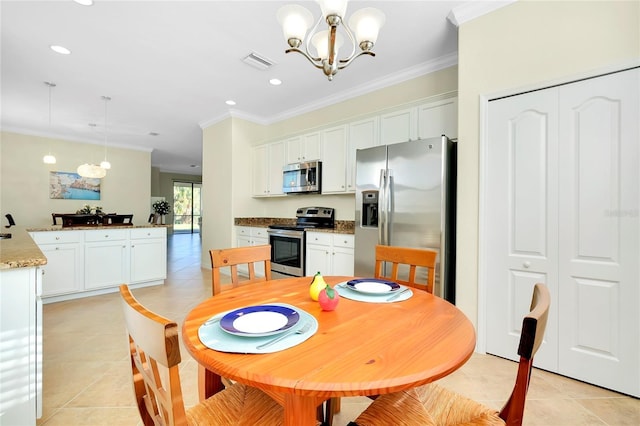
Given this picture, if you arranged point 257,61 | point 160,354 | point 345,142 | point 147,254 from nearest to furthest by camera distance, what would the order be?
point 160,354, point 257,61, point 345,142, point 147,254

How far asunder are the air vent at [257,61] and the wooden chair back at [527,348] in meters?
3.26

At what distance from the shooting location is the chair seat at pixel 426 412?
0.96m

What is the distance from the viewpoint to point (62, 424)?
160cm

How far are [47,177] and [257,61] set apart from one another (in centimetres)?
602

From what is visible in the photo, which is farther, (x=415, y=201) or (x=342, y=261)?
(x=342, y=261)

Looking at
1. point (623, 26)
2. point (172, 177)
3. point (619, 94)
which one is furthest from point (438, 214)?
point (172, 177)

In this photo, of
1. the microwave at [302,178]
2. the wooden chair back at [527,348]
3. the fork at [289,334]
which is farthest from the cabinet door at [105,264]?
the wooden chair back at [527,348]

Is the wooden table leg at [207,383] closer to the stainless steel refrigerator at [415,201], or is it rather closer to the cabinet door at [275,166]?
the stainless steel refrigerator at [415,201]

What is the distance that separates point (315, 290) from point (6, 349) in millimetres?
1489

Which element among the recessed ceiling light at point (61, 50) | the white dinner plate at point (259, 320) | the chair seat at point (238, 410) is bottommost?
the chair seat at point (238, 410)

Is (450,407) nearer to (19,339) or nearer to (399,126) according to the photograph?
(19,339)

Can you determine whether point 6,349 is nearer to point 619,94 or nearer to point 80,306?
point 80,306

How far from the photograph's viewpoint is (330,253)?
3621 millimetres

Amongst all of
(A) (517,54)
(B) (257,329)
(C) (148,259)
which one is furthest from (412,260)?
(C) (148,259)
